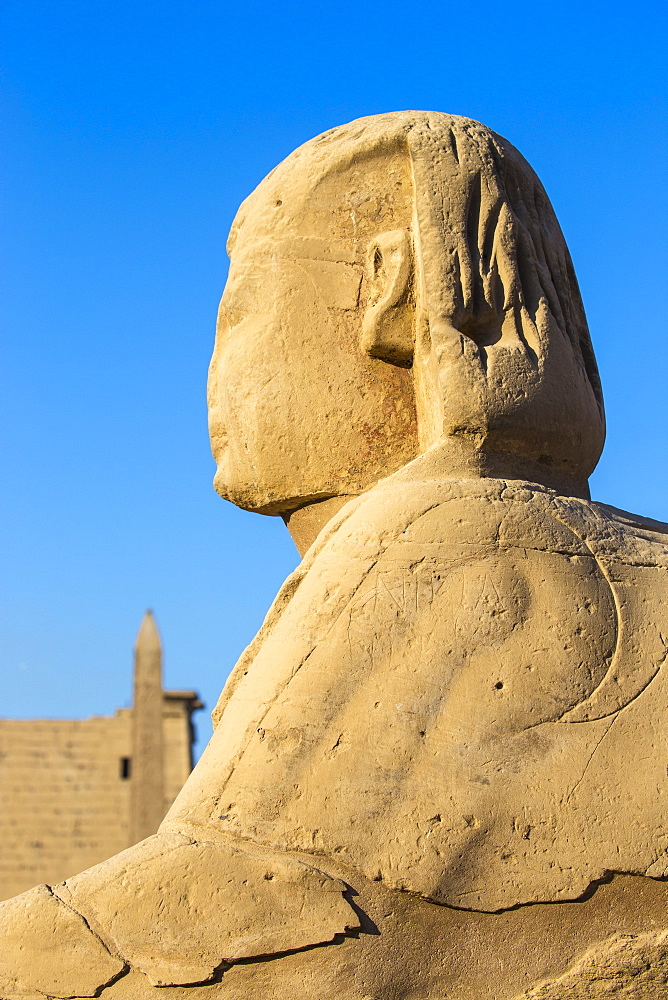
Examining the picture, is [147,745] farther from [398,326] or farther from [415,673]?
[415,673]

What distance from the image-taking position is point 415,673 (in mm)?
3289

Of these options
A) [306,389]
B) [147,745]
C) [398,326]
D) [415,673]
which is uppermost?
[147,745]

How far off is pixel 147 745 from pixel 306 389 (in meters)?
24.4

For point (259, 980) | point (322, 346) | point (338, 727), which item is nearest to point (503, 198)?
point (322, 346)

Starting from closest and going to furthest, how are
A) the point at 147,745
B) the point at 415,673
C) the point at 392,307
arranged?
the point at 415,673, the point at 392,307, the point at 147,745

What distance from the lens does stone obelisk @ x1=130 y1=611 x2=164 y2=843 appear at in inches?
1067

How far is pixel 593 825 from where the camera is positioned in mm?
3217

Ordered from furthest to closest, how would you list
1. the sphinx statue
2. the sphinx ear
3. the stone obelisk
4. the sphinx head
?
1. the stone obelisk
2. the sphinx ear
3. the sphinx head
4. the sphinx statue

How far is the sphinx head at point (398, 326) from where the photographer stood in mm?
3775

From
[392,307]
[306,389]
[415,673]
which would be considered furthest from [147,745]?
[415,673]

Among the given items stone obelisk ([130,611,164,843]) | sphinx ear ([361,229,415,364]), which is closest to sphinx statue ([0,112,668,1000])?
sphinx ear ([361,229,415,364])

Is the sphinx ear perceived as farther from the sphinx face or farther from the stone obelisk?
the stone obelisk

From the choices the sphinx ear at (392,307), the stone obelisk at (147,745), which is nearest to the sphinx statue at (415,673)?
the sphinx ear at (392,307)

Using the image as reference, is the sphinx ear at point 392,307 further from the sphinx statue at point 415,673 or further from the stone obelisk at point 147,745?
the stone obelisk at point 147,745
